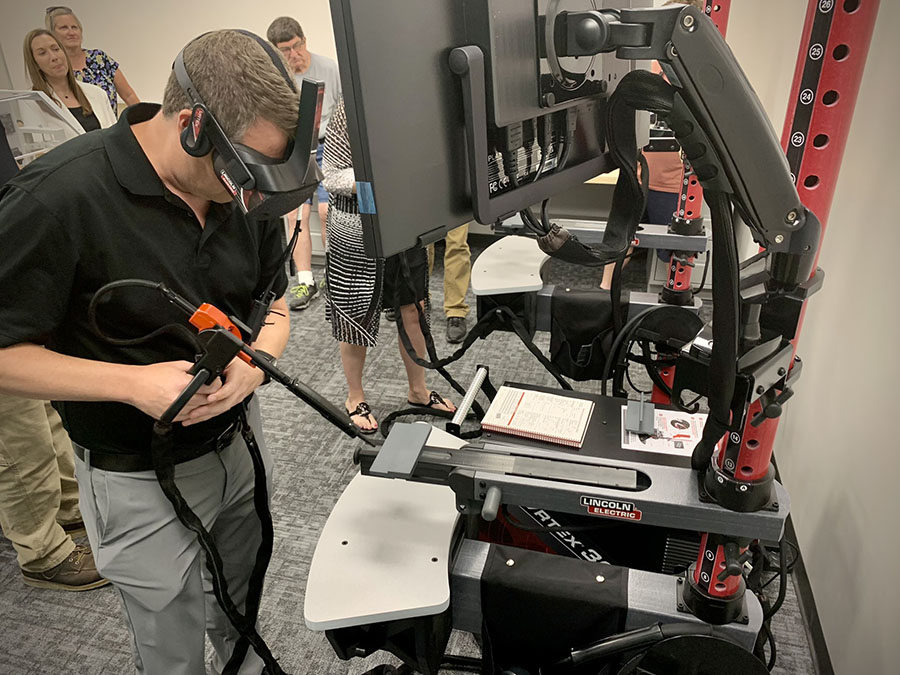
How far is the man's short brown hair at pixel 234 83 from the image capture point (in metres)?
0.90

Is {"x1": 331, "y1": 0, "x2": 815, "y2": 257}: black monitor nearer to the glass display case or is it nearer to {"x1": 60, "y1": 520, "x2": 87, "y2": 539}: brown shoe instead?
the glass display case

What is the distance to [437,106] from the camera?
72 cm

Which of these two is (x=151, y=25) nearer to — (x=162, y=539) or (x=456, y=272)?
(x=456, y=272)

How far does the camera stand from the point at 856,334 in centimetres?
173

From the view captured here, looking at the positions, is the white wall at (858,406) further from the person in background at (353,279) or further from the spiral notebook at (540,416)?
the person in background at (353,279)

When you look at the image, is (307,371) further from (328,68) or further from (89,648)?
(328,68)

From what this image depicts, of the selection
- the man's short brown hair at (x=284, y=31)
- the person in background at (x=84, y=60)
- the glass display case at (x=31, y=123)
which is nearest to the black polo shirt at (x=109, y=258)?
the glass display case at (x=31, y=123)

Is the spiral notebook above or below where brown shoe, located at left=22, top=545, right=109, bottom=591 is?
above

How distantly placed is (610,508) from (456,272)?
7.97 ft

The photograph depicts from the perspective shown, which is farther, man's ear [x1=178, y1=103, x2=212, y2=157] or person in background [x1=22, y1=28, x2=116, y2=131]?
person in background [x1=22, y1=28, x2=116, y2=131]

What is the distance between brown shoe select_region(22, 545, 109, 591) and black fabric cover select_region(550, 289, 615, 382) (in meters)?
1.69

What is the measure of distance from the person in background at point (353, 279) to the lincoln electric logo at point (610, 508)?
116 centimetres

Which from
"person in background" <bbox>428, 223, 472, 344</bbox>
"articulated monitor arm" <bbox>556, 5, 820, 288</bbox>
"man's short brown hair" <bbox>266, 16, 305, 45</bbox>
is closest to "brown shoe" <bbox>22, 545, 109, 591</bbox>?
"person in background" <bbox>428, 223, 472, 344</bbox>

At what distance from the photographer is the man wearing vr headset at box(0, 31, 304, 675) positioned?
906mm
